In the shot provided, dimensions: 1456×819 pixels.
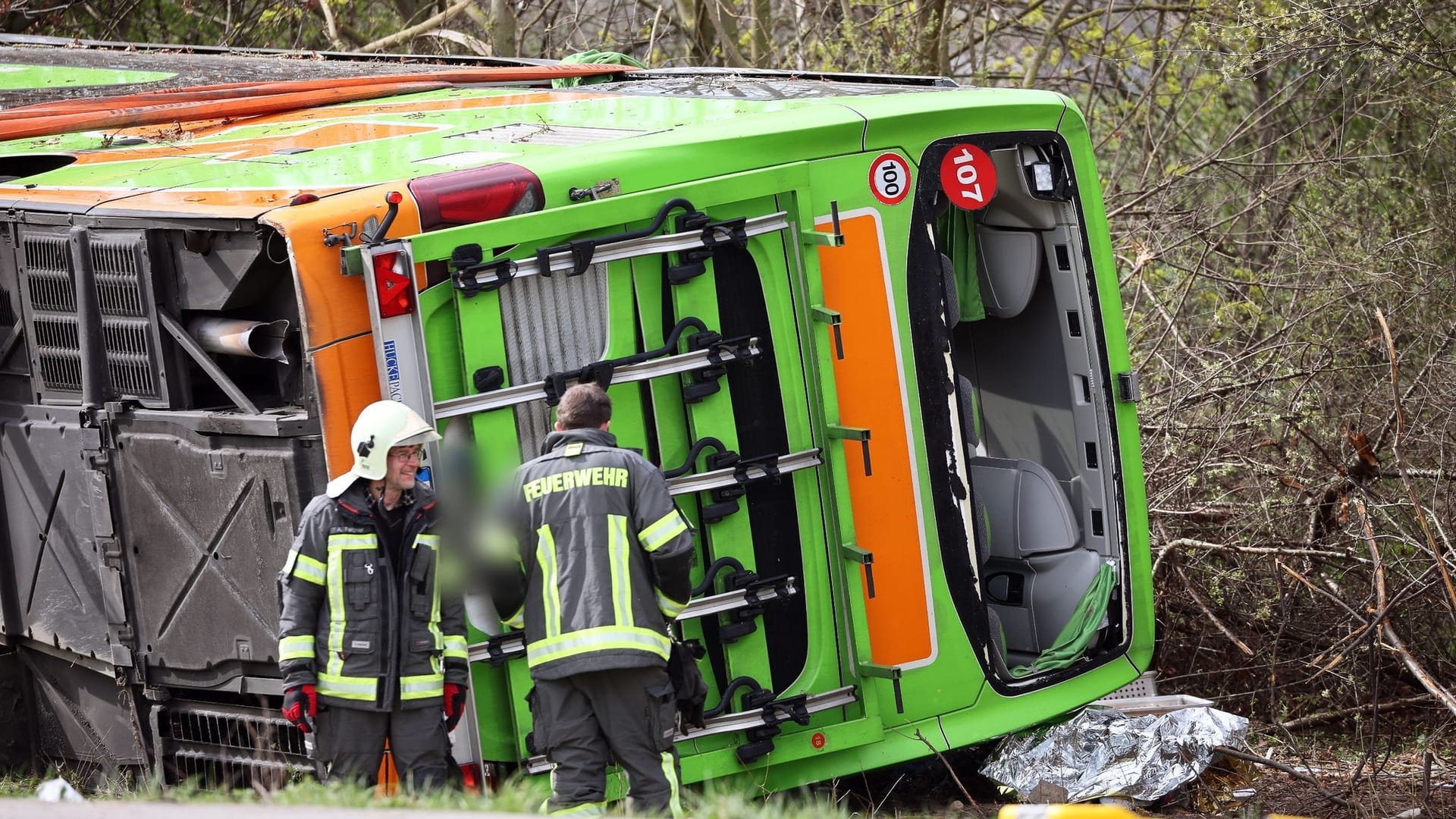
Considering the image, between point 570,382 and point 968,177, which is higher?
point 968,177

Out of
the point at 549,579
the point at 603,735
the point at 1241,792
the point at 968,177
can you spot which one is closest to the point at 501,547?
the point at 549,579

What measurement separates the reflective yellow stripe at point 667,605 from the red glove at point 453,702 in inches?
23.6

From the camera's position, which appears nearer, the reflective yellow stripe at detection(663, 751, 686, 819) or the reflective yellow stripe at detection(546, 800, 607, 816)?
the reflective yellow stripe at detection(546, 800, 607, 816)

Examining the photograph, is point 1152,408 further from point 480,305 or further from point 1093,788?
point 480,305

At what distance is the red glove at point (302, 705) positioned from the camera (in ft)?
14.2

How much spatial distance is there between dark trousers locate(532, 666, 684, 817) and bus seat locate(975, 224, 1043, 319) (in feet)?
7.46

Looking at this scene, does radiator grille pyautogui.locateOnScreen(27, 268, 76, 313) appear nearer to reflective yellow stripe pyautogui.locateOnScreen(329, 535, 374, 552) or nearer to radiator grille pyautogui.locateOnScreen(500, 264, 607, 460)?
reflective yellow stripe pyautogui.locateOnScreen(329, 535, 374, 552)

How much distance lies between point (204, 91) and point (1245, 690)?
17.8 ft

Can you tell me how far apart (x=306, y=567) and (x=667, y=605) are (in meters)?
1.01

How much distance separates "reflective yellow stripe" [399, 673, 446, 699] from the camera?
4414 mm

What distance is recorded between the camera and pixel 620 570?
4426 millimetres

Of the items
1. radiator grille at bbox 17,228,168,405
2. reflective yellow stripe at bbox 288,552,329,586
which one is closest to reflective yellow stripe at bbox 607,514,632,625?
reflective yellow stripe at bbox 288,552,329,586

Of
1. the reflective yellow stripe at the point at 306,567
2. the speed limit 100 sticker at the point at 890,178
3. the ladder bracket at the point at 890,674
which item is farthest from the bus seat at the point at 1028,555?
the reflective yellow stripe at the point at 306,567

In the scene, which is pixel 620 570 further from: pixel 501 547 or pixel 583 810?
pixel 583 810
